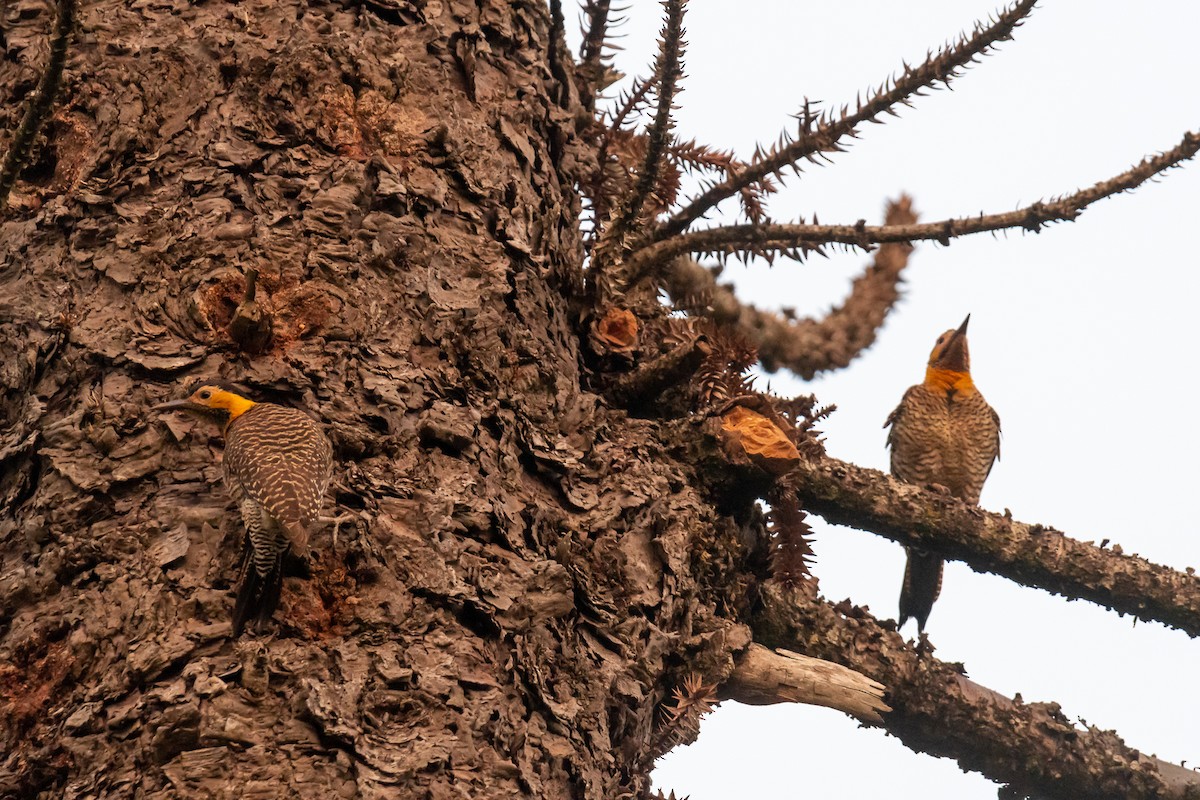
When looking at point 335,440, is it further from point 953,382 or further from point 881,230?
point 953,382

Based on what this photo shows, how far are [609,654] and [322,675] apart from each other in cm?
74

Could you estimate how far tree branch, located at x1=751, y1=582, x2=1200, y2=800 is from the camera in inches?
141

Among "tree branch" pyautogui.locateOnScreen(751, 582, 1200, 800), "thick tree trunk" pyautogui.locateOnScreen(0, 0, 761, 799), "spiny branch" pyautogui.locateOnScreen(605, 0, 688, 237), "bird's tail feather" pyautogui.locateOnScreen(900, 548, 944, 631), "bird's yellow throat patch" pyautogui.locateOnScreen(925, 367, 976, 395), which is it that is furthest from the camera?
"bird's yellow throat patch" pyautogui.locateOnScreen(925, 367, 976, 395)

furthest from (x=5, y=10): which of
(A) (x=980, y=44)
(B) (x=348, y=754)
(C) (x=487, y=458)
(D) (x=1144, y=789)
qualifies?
(D) (x=1144, y=789)

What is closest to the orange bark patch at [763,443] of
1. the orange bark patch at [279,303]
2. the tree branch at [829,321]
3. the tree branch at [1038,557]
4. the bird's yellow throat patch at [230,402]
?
the tree branch at [829,321]

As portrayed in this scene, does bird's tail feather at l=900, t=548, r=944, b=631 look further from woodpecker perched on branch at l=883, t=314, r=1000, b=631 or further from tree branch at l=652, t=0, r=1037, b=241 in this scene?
tree branch at l=652, t=0, r=1037, b=241

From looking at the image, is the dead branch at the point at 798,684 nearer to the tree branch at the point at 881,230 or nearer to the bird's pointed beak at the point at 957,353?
the tree branch at the point at 881,230

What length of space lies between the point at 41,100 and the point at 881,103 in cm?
197

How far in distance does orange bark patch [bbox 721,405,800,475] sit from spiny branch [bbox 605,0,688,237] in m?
0.63

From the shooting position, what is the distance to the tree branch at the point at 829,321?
11.1 feet

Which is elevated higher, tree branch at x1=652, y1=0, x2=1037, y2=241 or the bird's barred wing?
tree branch at x1=652, y1=0, x2=1037, y2=241

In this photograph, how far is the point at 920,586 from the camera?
7.29 m

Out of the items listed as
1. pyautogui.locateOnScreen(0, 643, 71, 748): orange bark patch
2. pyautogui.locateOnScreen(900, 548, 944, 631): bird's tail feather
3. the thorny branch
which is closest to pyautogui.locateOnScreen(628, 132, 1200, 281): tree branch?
the thorny branch

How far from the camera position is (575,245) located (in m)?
3.38
